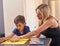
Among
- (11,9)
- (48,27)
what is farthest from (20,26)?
(11,9)

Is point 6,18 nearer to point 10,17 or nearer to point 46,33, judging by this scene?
point 10,17

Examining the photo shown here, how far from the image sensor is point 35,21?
11.3 feet

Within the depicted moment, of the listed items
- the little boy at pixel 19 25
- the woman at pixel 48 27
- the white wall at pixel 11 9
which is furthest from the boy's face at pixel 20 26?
the white wall at pixel 11 9

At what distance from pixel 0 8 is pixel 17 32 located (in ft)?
6.24

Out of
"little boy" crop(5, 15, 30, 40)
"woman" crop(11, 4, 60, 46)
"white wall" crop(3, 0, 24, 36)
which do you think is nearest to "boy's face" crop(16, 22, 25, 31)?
"little boy" crop(5, 15, 30, 40)

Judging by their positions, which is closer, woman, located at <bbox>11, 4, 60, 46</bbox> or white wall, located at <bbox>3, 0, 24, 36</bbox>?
woman, located at <bbox>11, 4, 60, 46</bbox>

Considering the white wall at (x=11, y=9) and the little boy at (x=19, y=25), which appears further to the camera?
the white wall at (x=11, y=9)

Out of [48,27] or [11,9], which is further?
[11,9]

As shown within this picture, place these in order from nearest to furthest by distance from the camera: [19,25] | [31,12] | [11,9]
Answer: [19,25]
[11,9]
[31,12]

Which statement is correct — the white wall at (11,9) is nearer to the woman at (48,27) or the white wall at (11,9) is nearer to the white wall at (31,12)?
the white wall at (31,12)

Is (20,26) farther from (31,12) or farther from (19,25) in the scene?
(31,12)

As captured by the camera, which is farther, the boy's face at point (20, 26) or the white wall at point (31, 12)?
the white wall at point (31, 12)

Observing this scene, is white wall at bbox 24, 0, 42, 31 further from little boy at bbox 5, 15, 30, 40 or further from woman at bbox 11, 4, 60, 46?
woman at bbox 11, 4, 60, 46

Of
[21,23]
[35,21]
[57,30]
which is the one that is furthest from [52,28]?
[35,21]
